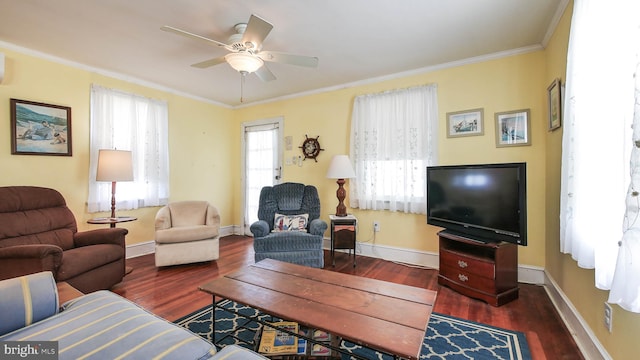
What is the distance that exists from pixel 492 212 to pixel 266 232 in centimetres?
231

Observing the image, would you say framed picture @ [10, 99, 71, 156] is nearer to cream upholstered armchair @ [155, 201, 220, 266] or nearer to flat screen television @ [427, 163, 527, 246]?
cream upholstered armchair @ [155, 201, 220, 266]

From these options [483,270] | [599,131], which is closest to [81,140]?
[483,270]

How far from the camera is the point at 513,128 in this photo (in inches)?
112

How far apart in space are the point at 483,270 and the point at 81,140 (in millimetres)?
4646

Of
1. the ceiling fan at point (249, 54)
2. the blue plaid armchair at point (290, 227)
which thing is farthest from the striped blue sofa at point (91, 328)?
the ceiling fan at point (249, 54)

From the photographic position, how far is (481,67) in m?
3.03

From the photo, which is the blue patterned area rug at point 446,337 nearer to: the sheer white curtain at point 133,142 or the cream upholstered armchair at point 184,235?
the cream upholstered armchair at point 184,235

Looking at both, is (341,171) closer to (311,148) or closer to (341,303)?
(311,148)

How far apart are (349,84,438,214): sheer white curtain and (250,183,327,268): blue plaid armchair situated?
710mm

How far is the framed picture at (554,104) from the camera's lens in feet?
7.25

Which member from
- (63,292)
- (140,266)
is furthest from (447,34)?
(140,266)

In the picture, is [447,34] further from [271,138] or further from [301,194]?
[271,138]

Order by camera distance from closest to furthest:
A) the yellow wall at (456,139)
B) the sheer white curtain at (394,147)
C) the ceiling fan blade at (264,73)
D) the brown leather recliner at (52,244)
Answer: the brown leather recliner at (52,244)
the ceiling fan blade at (264,73)
the yellow wall at (456,139)
the sheer white curtain at (394,147)

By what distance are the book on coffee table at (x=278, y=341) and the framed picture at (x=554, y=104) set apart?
2.63m
